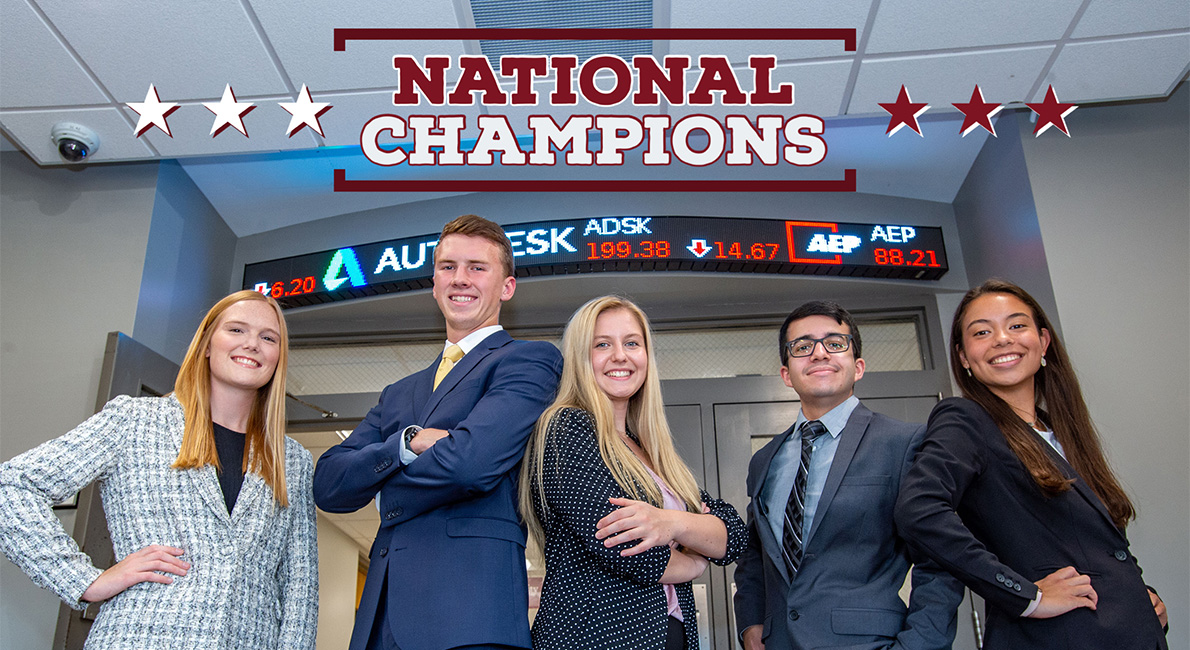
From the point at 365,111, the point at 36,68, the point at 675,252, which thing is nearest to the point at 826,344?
the point at 675,252

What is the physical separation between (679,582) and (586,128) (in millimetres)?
2282

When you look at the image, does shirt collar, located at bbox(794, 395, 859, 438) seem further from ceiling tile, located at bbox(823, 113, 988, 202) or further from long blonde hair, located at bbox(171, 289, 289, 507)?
ceiling tile, located at bbox(823, 113, 988, 202)

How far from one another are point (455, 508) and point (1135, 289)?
308 cm

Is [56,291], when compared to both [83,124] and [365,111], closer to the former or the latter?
[83,124]

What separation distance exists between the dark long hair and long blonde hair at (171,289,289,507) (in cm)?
156

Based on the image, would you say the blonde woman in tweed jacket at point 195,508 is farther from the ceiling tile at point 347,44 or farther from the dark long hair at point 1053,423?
the dark long hair at point 1053,423

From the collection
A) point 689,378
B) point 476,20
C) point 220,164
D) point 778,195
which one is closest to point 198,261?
point 220,164

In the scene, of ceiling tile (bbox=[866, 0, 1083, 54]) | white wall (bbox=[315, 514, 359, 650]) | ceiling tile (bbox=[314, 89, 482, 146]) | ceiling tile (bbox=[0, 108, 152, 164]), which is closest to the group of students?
ceiling tile (bbox=[866, 0, 1083, 54])

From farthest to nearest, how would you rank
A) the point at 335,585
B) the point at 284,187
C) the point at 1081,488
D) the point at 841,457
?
the point at 335,585 < the point at 284,187 < the point at 841,457 < the point at 1081,488

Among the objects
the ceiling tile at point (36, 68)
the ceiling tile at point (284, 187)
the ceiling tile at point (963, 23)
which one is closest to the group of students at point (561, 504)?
the ceiling tile at point (963, 23)

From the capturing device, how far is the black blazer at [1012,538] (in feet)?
5.10

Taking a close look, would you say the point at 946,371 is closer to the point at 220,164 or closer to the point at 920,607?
the point at 920,607

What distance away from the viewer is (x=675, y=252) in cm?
391

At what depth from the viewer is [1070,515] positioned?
1655mm
